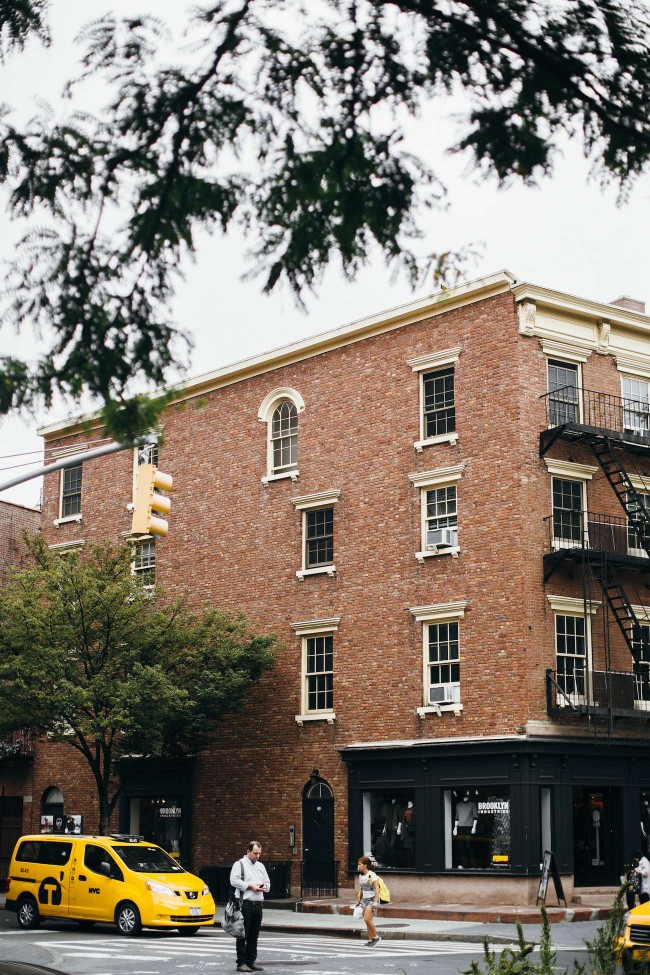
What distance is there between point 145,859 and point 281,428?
15155mm

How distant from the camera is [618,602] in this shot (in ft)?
107

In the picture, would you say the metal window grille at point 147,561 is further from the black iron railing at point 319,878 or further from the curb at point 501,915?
the curb at point 501,915

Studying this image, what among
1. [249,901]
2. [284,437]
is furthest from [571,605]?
[249,901]

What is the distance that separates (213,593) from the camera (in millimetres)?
38281

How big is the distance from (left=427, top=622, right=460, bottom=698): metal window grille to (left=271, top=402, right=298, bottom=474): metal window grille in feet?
23.0

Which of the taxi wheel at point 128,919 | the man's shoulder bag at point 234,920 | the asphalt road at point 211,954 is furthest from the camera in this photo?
the taxi wheel at point 128,919

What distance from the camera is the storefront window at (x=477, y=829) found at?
99.9ft

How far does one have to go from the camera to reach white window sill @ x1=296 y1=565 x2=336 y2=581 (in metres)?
35.1

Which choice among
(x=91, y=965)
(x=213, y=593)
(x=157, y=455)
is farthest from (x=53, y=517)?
(x=91, y=965)

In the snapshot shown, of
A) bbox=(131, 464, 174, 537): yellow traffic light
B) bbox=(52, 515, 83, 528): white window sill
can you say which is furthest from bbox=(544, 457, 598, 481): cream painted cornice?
bbox=(52, 515, 83, 528): white window sill

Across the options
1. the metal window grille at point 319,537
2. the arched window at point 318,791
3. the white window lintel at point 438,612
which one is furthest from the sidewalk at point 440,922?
the metal window grille at point 319,537

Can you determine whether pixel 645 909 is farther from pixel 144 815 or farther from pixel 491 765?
pixel 144 815

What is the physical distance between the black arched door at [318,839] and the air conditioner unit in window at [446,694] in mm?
4359

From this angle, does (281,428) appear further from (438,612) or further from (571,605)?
(571,605)
